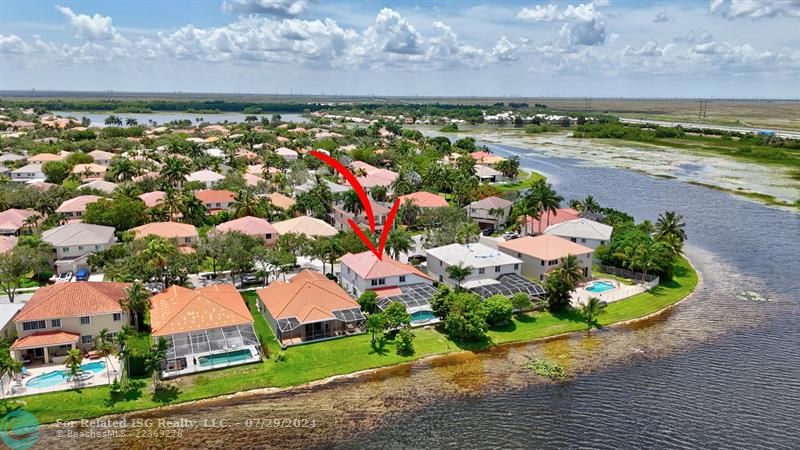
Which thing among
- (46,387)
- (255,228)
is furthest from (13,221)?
(46,387)

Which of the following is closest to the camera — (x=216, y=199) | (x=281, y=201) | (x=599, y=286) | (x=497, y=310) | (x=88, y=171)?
(x=497, y=310)

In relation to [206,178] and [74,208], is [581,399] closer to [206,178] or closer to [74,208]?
[74,208]

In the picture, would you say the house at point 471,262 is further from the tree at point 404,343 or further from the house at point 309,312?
the house at point 309,312

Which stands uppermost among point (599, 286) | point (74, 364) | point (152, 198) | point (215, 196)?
point (152, 198)

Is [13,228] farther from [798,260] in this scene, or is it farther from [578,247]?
[798,260]

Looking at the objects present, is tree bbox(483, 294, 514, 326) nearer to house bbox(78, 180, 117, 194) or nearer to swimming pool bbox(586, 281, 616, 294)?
swimming pool bbox(586, 281, 616, 294)

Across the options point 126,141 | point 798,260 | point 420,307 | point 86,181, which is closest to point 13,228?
point 86,181

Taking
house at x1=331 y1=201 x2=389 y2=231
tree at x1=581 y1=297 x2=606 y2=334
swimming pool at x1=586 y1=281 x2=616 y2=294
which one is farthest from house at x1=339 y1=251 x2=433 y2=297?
house at x1=331 y1=201 x2=389 y2=231

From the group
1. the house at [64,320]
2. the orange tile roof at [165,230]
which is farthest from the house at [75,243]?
the house at [64,320]
